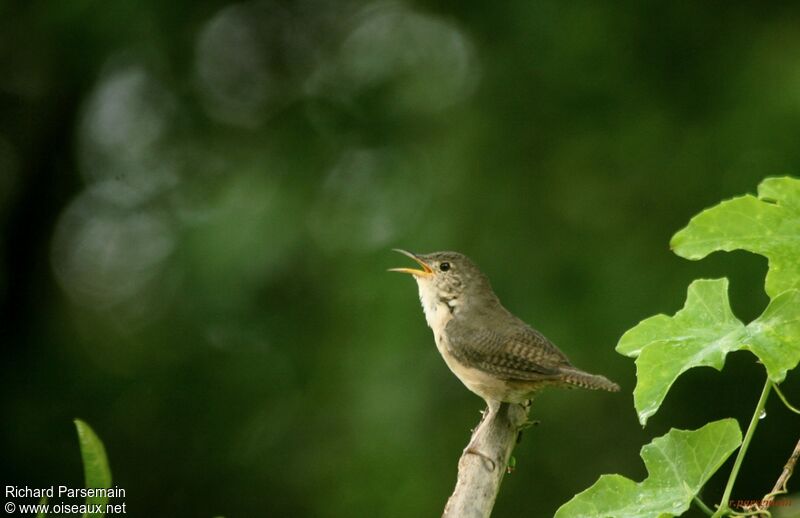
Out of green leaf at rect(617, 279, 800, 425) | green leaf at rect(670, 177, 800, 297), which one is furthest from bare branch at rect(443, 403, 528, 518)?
green leaf at rect(670, 177, 800, 297)

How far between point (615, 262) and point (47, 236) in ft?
14.6

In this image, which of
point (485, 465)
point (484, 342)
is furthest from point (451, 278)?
point (485, 465)

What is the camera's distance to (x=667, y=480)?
2006mm

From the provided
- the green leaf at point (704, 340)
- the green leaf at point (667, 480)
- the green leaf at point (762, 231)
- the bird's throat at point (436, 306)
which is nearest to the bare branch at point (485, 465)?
the green leaf at point (667, 480)

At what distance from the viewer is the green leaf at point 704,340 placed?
1710 mm

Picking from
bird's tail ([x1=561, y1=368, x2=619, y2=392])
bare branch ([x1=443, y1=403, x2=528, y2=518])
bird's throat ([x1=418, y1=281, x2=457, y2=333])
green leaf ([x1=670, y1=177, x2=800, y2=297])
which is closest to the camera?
green leaf ([x1=670, y1=177, x2=800, y2=297])

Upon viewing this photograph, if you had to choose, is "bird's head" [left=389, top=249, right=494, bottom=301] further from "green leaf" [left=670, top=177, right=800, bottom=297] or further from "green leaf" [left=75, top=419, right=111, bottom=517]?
"green leaf" [left=75, top=419, right=111, bottom=517]

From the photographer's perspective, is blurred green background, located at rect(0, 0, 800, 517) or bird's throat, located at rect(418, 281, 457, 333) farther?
blurred green background, located at rect(0, 0, 800, 517)

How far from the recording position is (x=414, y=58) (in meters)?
7.98

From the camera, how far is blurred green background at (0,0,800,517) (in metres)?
6.61

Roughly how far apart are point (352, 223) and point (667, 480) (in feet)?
18.0

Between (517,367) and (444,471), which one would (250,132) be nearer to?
(444,471)

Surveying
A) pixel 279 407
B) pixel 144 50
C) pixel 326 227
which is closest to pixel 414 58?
pixel 326 227

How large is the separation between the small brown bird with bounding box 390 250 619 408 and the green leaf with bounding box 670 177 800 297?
1595 mm
